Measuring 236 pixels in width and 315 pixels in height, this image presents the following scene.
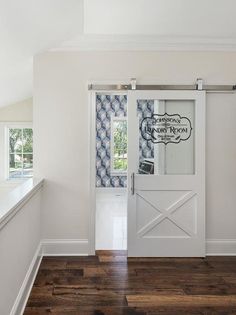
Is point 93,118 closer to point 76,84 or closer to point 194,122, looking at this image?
point 76,84

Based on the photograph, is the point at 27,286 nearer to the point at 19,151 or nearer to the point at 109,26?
the point at 109,26

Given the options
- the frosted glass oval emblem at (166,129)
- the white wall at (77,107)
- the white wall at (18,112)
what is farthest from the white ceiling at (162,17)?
the white wall at (18,112)

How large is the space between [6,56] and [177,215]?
8.75 feet

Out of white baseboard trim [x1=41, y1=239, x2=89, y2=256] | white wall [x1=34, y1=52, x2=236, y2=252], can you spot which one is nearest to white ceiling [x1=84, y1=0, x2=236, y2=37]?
white wall [x1=34, y1=52, x2=236, y2=252]

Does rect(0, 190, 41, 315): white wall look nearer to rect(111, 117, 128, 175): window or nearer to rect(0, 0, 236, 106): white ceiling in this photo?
rect(0, 0, 236, 106): white ceiling

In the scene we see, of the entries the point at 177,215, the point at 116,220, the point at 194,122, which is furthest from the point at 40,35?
the point at 116,220

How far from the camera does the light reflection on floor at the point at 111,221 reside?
451 cm

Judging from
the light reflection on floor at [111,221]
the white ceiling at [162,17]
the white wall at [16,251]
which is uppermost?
the white ceiling at [162,17]

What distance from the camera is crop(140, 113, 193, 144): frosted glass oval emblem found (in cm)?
400

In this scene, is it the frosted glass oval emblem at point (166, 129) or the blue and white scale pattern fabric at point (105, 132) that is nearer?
the frosted glass oval emblem at point (166, 129)

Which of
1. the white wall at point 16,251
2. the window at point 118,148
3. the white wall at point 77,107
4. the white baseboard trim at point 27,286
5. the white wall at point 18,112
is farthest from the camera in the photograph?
the window at point 118,148

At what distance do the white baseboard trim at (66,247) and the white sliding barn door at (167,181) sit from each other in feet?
1.80

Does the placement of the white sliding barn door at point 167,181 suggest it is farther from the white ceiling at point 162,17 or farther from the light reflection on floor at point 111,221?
the white ceiling at point 162,17

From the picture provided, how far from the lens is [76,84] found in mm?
3988
